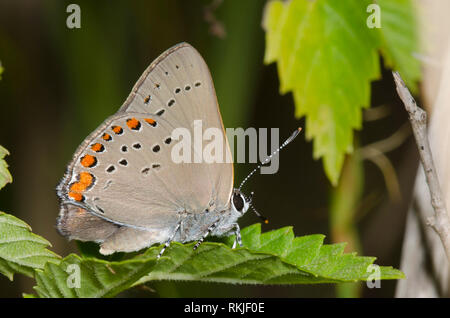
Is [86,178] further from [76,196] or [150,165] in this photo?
[150,165]

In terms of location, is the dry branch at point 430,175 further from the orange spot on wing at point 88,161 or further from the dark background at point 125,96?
the dark background at point 125,96

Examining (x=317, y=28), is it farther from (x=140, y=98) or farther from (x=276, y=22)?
(x=140, y=98)

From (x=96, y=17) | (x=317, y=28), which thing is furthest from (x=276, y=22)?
(x=96, y=17)

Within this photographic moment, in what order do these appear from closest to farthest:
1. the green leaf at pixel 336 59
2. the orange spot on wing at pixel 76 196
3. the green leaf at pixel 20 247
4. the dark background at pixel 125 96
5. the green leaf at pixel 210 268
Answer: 1. the green leaf at pixel 210 268
2. the green leaf at pixel 20 247
3. the orange spot on wing at pixel 76 196
4. the green leaf at pixel 336 59
5. the dark background at pixel 125 96

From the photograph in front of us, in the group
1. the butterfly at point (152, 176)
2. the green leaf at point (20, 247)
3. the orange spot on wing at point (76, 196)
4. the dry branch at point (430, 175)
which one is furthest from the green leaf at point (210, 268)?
the orange spot on wing at point (76, 196)

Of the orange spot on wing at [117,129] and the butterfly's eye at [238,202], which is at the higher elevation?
the orange spot on wing at [117,129]
